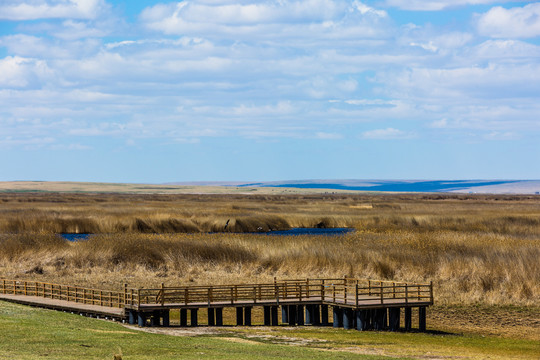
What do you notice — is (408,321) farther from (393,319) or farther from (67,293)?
(67,293)

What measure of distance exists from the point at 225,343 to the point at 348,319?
413 inches

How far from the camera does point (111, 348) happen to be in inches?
1133

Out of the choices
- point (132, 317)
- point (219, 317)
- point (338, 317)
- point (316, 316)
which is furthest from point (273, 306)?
point (132, 317)

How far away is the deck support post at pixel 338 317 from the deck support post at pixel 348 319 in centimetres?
79

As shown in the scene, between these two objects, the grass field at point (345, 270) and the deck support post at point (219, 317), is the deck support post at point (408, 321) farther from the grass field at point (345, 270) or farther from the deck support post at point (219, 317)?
the deck support post at point (219, 317)

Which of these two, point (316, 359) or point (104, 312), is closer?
point (316, 359)

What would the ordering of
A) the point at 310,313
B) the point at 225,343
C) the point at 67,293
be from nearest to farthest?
the point at 225,343 < the point at 310,313 < the point at 67,293

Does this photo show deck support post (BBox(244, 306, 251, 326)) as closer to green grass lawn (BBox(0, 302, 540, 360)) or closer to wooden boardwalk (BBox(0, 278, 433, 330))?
wooden boardwalk (BBox(0, 278, 433, 330))

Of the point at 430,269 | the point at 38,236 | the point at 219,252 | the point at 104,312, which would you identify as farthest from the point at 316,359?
the point at 38,236

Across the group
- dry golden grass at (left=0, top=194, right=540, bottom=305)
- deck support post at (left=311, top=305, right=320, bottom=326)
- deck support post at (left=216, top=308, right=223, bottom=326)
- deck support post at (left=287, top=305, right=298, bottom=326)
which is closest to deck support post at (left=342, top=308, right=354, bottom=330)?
deck support post at (left=311, top=305, right=320, bottom=326)

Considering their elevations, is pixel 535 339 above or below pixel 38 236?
below

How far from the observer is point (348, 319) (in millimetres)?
41469

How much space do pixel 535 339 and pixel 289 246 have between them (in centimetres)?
2745

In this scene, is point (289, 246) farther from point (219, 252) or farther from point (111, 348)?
point (111, 348)
